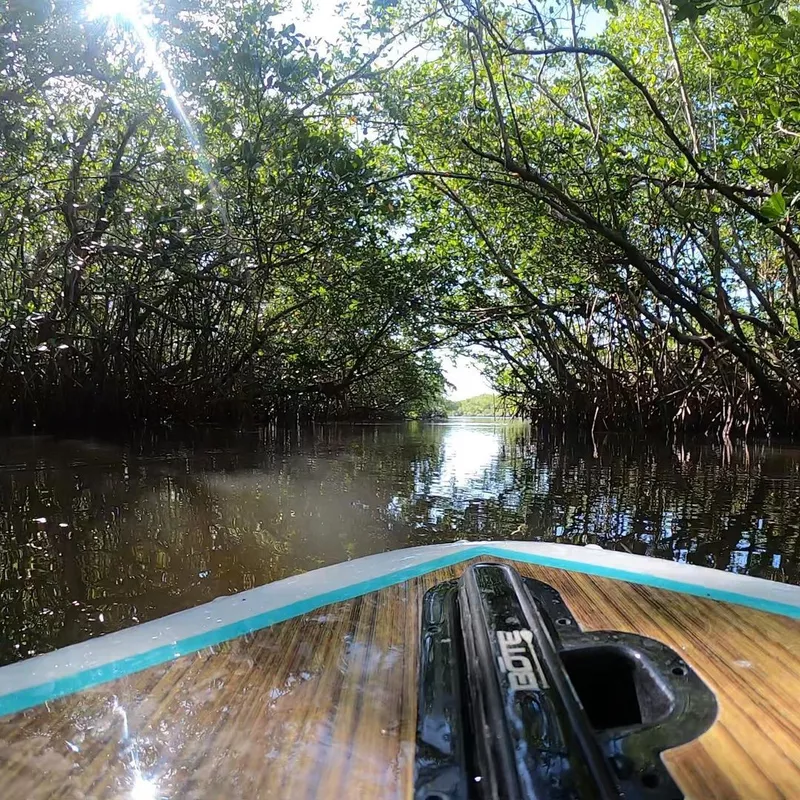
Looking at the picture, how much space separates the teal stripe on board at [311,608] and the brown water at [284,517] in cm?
81

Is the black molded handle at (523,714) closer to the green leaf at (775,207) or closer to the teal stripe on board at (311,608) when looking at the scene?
the teal stripe on board at (311,608)

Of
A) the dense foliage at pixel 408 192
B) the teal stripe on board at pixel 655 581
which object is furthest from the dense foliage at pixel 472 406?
the teal stripe on board at pixel 655 581

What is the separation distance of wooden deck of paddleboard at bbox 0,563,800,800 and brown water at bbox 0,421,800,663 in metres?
0.90

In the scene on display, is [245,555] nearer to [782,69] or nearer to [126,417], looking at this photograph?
[782,69]

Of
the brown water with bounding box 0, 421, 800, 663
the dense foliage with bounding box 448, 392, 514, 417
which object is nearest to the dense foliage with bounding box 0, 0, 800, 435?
the brown water with bounding box 0, 421, 800, 663

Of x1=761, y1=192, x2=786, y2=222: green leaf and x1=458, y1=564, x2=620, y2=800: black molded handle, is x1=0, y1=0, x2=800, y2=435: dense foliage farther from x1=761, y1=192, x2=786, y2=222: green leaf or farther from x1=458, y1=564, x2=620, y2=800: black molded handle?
x1=458, y1=564, x2=620, y2=800: black molded handle

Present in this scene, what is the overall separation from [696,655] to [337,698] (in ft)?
1.87

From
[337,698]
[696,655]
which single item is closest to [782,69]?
[696,655]

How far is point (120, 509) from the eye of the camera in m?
3.03

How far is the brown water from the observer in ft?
6.20

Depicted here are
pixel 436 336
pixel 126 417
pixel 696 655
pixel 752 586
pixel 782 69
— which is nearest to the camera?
pixel 696 655

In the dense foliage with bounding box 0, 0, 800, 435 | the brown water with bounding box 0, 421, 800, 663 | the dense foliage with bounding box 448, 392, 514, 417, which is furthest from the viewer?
the dense foliage with bounding box 448, 392, 514, 417

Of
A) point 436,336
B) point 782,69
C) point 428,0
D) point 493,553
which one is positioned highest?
point 428,0

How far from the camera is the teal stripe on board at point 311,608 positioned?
753mm
